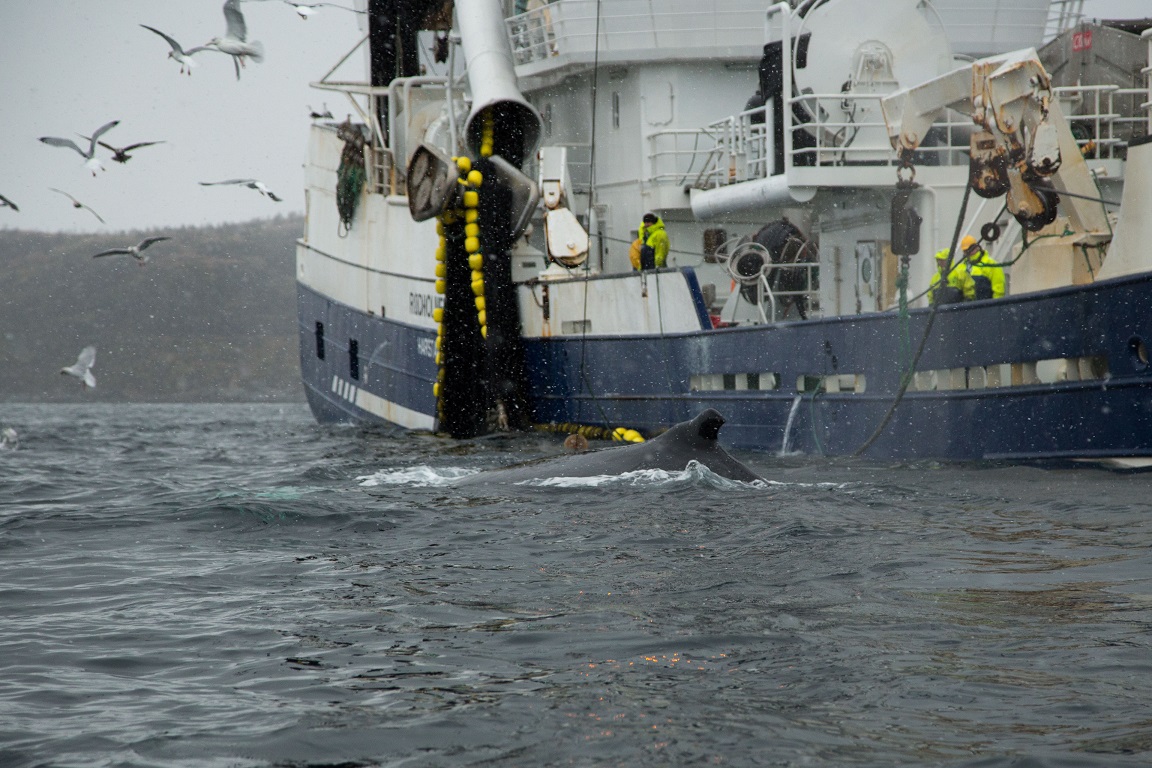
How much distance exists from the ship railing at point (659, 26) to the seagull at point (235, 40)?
6.74m

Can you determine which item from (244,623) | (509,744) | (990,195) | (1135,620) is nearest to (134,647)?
(244,623)

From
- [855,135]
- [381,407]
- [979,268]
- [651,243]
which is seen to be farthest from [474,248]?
[979,268]

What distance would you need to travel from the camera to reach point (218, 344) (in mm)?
136750

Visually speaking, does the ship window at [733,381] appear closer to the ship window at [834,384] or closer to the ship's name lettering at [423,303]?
the ship window at [834,384]

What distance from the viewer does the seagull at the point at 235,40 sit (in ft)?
49.2

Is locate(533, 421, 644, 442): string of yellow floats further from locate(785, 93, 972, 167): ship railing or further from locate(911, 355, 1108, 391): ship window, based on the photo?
locate(911, 355, 1108, 391): ship window

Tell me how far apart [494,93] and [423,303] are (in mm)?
4499

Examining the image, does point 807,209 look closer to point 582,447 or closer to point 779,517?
point 582,447

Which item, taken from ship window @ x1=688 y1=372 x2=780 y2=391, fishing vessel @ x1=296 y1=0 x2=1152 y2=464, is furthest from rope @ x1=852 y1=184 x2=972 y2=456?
ship window @ x1=688 y1=372 x2=780 y2=391

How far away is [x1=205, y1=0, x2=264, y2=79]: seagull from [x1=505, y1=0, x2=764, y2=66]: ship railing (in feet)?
22.1

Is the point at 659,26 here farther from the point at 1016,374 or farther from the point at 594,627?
the point at 594,627

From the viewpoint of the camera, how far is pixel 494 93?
19.7 metres

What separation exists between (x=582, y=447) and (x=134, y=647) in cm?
910

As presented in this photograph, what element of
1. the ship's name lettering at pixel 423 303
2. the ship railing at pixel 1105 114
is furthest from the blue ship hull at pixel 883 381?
the ship railing at pixel 1105 114
